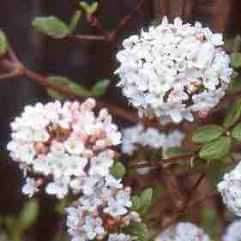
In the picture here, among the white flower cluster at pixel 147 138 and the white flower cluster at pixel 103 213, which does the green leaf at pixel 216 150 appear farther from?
the white flower cluster at pixel 147 138

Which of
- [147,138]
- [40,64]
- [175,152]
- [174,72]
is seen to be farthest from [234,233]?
[40,64]

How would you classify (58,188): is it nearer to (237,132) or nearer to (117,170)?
(117,170)

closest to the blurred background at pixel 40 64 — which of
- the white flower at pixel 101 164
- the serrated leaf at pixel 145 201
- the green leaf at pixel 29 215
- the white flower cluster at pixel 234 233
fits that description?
the green leaf at pixel 29 215

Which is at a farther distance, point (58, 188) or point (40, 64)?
point (40, 64)

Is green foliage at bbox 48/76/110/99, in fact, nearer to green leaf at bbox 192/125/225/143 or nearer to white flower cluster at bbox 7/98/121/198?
green leaf at bbox 192/125/225/143

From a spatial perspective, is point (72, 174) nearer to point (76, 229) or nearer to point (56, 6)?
point (76, 229)

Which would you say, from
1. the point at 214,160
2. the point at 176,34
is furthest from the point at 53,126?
the point at 214,160

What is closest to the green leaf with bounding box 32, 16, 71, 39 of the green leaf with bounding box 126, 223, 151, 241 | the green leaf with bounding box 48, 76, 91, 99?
the green leaf with bounding box 48, 76, 91, 99
